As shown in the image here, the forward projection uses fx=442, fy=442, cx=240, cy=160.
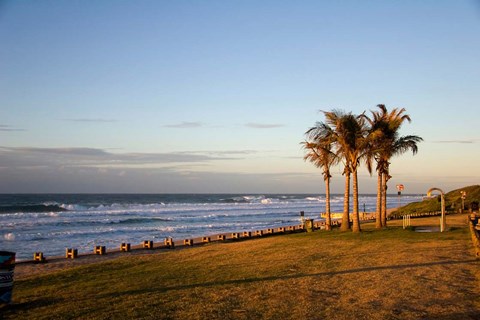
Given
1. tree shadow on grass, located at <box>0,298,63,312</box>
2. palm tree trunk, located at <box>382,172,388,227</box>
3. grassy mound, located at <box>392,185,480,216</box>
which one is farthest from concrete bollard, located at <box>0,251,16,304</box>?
grassy mound, located at <box>392,185,480,216</box>

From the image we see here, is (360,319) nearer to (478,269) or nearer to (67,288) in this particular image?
(478,269)

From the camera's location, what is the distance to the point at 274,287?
11.5m

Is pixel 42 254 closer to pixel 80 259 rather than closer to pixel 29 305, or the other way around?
pixel 80 259

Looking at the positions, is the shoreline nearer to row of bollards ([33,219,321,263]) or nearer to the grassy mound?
row of bollards ([33,219,321,263])

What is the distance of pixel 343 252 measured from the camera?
58.8ft

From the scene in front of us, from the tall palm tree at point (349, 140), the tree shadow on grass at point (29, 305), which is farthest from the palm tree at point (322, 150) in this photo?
the tree shadow on grass at point (29, 305)

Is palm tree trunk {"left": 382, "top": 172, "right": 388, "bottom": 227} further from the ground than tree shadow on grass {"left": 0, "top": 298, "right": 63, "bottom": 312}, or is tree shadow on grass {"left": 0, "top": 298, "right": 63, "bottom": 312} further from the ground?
palm tree trunk {"left": 382, "top": 172, "right": 388, "bottom": 227}

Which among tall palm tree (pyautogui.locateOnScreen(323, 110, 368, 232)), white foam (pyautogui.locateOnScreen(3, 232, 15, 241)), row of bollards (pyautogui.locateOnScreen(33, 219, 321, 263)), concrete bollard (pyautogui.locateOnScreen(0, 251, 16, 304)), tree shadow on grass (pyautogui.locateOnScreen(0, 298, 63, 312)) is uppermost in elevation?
tall palm tree (pyautogui.locateOnScreen(323, 110, 368, 232))

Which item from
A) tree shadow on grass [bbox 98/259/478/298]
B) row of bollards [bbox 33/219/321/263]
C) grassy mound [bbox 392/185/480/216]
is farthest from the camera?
grassy mound [bbox 392/185/480/216]

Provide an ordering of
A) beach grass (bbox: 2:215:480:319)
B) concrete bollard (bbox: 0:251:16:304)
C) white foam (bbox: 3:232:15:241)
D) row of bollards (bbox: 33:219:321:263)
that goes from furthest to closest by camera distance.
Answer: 1. white foam (bbox: 3:232:15:241)
2. row of bollards (bbox: 33:219:321:263)
3. concrete bollard (bbox: 0:251:16:304)
4. beach grass (bbox: 2:215:480:319)

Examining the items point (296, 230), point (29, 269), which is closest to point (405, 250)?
point (29, 269)

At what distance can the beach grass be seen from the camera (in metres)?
9.18

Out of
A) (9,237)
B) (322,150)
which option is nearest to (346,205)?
(322,150)

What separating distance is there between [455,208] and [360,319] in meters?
48.6
